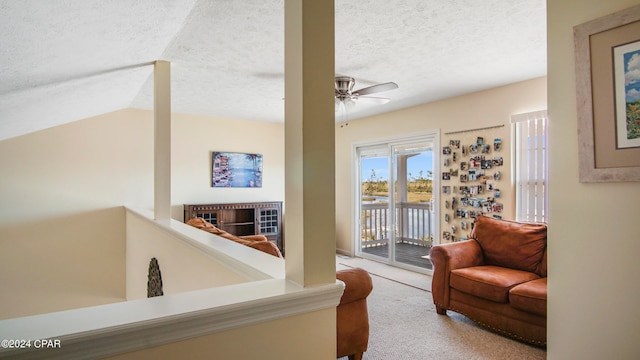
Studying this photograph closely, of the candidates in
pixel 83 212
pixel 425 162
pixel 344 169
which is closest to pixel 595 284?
pixel 425 162

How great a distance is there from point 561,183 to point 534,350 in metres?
1.61

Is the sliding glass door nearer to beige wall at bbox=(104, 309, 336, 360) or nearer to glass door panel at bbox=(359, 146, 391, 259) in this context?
glass door panel at bbox=(359, 146, 391, 259)

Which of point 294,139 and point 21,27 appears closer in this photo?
point 294,139

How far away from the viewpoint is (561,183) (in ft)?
5.73

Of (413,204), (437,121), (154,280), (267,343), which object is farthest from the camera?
(413,204)

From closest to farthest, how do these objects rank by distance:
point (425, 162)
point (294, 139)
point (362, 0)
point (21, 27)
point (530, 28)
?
point (294, 139)
point (21, 27)
point (362, 0)
point (530, 28)
point (425, 162)

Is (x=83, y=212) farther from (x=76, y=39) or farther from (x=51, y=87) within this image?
(x=76, y=39)

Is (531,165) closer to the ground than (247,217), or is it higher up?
higher up

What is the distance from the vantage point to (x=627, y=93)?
1.50 meters

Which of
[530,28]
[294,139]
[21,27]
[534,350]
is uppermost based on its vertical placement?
[530,28]

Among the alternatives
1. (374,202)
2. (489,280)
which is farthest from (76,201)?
(489,280)

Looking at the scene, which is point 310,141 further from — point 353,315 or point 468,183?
point 468,183

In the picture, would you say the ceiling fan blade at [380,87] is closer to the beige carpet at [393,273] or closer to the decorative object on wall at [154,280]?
the beige carpet at [393,273]

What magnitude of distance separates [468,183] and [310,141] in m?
3.72
